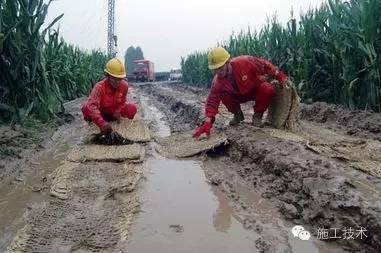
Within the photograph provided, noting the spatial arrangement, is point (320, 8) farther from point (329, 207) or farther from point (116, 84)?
point (329, 207)

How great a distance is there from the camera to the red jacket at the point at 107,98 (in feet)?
17.5

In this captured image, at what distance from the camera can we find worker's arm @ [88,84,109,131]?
16.3 ft

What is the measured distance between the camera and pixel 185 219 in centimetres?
297

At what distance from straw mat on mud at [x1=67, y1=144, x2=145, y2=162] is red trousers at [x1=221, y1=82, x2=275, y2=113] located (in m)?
1.47

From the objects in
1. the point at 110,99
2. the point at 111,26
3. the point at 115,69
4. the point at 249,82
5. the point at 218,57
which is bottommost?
the point at 110,99

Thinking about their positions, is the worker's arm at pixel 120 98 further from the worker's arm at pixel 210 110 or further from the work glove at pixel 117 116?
the worker's arm at pixel 210 110

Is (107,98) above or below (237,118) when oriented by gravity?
above

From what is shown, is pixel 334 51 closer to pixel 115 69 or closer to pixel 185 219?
pixel 115 69

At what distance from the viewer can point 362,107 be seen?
687cm

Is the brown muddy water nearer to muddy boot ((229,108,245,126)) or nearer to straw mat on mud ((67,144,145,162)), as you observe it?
straw mat on mud ((67,144,145,162))

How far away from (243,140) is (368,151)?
1.26 meters

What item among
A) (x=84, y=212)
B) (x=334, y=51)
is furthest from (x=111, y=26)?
(x=84, y=212)

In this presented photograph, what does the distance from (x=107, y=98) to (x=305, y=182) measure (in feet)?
10.4

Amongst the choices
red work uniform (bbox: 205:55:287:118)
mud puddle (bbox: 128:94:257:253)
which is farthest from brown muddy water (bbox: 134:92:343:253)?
red work uniform (bbox: 205:55:287:118)
